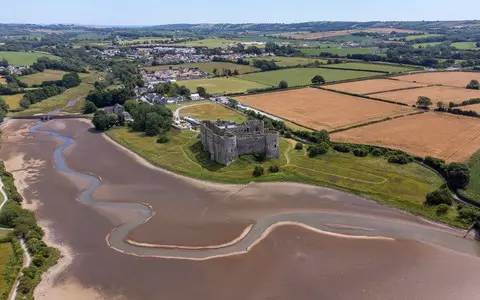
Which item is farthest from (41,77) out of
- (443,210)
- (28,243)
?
(443,210)

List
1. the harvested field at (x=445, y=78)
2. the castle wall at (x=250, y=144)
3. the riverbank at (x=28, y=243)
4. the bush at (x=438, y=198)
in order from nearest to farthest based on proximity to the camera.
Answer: the riverbank at (x=28, y=243) < the bush at (x=438, y=198) < the castle wall at (x=250, y=144) < the harvested field at (x=445, y=78)

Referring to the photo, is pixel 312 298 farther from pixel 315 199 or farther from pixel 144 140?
pixel 144 140

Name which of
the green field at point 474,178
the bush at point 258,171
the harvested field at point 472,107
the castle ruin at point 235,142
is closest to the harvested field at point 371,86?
the harvested field at point 472,107

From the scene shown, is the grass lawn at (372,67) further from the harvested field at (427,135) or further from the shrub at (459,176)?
the shrub at (459,176)

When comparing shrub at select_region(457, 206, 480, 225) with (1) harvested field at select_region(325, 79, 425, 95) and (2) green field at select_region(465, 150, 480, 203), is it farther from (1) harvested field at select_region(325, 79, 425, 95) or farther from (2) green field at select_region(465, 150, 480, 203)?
(1) harvested field at select_region(325, 79, 425, 95)

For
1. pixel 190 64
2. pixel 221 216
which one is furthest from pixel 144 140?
pixel 190 64

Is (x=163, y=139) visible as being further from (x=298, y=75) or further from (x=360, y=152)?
(x=298, y=75)
